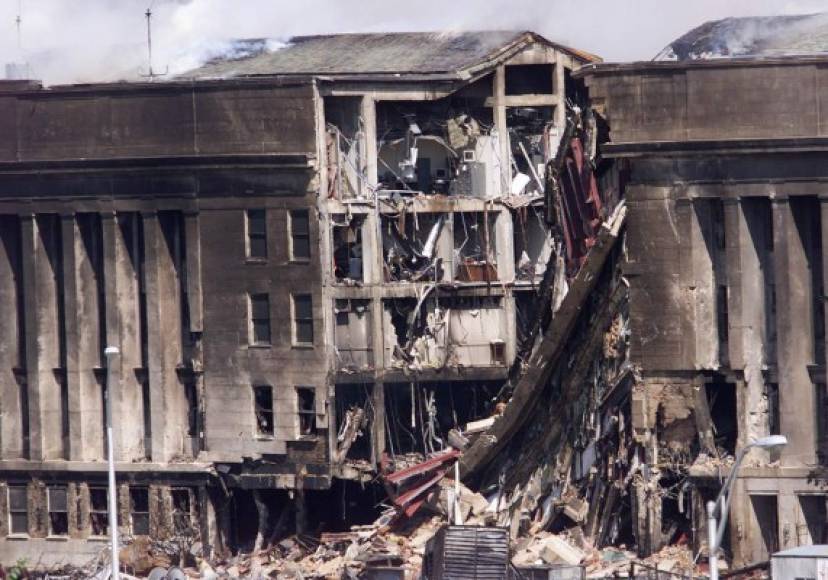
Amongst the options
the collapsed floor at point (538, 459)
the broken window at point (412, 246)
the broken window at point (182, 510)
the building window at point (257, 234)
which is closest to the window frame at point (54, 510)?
the collapsed floor at point (538, 459)

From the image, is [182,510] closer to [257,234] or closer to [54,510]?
[54,510]

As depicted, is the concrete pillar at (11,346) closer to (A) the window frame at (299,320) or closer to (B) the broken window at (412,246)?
(A) the window frame at (299,320)

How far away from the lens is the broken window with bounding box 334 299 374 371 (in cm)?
8100

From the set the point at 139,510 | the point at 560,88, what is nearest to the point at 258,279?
the point at 139,510

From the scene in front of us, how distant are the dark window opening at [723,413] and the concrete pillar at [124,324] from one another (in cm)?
1593

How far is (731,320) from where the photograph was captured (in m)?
71.6

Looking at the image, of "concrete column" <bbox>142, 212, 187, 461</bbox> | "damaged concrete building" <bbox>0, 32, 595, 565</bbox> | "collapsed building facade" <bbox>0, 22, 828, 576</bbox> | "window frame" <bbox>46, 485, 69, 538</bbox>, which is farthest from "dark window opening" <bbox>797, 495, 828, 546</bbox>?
"window frame" <bbox>46, 485, 69, 538</bbox>

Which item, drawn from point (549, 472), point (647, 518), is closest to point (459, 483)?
point (549, 472)

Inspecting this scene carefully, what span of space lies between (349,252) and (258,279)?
2.96 metres

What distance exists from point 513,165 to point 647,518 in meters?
14.4

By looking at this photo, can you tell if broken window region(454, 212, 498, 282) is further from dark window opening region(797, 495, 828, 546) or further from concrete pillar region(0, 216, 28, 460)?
dark window opening region(797, 495, 828, 546)

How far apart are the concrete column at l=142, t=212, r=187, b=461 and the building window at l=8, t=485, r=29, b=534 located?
389 centimetres

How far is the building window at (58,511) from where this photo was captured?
81875mm

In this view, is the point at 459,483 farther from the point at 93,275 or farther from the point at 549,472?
the point at 93,275
